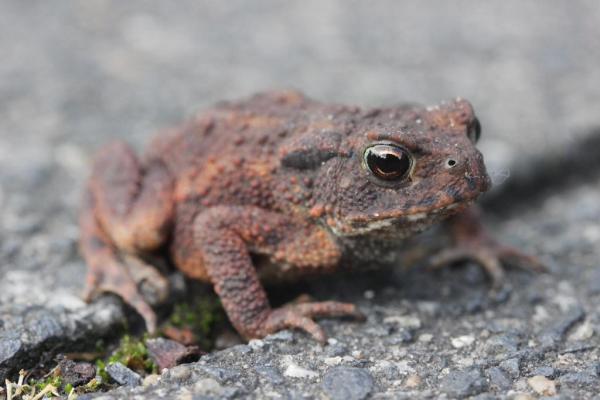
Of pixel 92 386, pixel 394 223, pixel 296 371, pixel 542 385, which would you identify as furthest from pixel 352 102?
pixel 92 386

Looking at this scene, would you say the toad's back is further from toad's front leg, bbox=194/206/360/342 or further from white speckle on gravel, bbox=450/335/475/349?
white speckle on gravel, bbox=450/335/475/349

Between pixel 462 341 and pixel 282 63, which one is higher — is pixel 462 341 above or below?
below

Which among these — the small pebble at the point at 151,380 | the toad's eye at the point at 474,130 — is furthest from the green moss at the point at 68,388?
the toad's eye at the point at 474,130

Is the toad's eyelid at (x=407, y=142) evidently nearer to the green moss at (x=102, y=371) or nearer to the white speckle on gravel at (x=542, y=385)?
the white speckle on gravel at (x=542, y=385)

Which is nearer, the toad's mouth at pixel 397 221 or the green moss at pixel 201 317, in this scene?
the toad's mouth at pixel 397 221

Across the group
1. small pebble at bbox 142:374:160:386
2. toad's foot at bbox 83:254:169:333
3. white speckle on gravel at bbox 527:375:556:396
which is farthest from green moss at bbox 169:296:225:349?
white speckle on gravel at bbox 527:375:556:396

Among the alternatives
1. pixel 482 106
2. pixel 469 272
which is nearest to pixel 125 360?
pixel 469 272

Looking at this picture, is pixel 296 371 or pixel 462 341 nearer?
pixel 296 371

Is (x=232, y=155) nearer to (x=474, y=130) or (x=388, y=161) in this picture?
(x=388, y=161)
